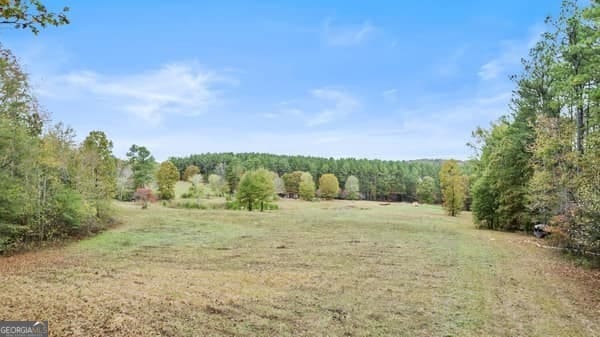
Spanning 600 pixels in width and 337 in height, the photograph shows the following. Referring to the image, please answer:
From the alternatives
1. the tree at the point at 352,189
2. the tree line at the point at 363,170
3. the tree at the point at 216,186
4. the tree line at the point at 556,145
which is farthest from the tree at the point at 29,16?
the tree at the point at 352,189

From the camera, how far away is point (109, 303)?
19.0 feet

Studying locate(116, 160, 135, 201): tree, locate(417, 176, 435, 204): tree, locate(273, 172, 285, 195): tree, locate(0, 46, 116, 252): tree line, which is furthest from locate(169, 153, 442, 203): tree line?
locate(0, 46, 116, 252): tree line

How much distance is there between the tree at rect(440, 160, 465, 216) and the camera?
30.9 metres

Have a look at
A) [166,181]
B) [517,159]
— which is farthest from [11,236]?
[166,181]

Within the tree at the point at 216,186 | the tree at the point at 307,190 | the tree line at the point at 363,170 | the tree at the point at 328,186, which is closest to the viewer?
the tree at the point at 216,186

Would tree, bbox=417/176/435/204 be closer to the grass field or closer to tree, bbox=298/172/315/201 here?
tree, bbox=298/172/315/201

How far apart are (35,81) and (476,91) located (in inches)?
925

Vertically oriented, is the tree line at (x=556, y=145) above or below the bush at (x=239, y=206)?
above

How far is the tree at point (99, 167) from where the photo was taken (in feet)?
57.9

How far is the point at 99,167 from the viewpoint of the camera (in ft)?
62.6

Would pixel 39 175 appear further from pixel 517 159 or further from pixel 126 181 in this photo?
pixel 126 181

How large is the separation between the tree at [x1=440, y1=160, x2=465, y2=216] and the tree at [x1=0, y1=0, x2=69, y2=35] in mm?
32321

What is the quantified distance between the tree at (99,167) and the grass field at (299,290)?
475 cm

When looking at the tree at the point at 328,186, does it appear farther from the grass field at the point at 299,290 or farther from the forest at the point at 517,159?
the grass field at the point at 299,290
